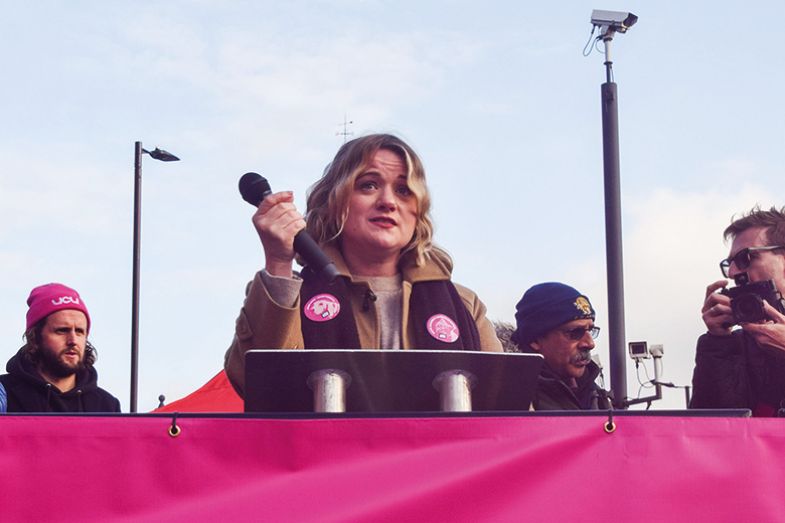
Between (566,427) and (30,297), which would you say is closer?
(566,427)

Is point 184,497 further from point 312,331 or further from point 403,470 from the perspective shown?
point 312,331

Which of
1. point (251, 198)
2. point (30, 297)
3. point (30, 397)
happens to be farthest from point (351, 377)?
point (30, 297)

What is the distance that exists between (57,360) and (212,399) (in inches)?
260

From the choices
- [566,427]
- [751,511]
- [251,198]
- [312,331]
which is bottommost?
[751,511]

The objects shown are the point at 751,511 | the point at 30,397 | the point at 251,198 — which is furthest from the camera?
the point at 30,397

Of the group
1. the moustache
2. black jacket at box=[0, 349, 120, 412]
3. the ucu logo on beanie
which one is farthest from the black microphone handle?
the ucu logo on beanie

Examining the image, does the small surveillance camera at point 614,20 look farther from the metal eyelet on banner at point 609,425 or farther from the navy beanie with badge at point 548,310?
the metal eyelet on banner at point 609,425

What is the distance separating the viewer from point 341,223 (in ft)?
11.1

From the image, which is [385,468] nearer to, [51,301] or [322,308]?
[322,308]

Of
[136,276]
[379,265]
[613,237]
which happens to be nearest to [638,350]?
[613,237]

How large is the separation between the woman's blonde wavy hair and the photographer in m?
1.04

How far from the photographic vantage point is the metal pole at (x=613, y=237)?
9.39 m

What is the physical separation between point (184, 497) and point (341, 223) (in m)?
1.29

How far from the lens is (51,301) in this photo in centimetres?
518
